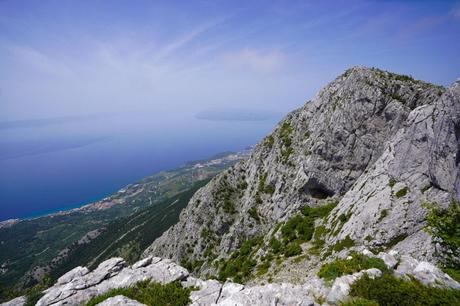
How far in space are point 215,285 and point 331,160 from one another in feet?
88.9

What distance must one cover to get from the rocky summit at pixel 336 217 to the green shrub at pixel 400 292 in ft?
0.15

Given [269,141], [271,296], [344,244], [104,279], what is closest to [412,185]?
[344,244]

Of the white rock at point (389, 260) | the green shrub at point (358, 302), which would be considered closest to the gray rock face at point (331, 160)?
the white rock at point (389, 260)

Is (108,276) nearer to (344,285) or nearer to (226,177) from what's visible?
(344,285)

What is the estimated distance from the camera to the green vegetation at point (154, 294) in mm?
16312

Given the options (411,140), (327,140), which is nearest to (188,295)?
(411,140)

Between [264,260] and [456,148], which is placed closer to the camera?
[456,148]

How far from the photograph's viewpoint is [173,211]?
615 feet

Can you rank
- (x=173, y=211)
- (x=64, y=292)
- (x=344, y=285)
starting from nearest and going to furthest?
(x=344, y=285) → (x=64, y=292) → (x=173, y=211)

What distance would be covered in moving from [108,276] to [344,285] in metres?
17.7

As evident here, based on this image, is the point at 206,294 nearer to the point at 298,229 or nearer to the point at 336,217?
the point at 298,229

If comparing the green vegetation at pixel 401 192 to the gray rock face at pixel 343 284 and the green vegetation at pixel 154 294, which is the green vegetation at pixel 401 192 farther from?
the green vegetation at pixel 154 294

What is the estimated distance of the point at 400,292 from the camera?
484 inches

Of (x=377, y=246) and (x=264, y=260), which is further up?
(x=377, y=246)
